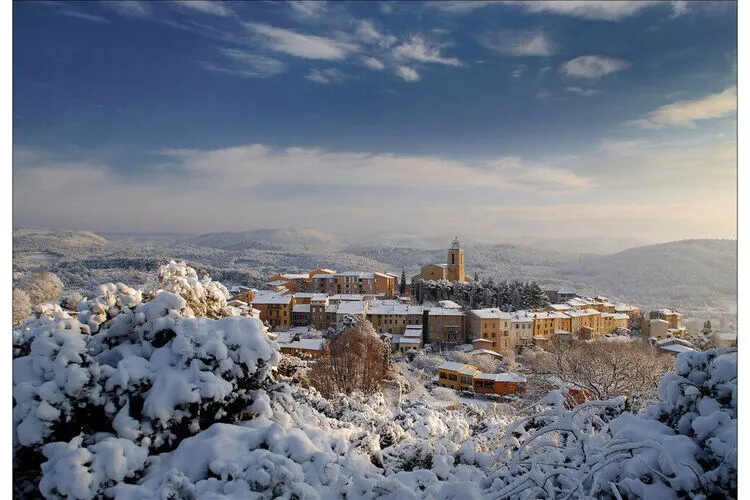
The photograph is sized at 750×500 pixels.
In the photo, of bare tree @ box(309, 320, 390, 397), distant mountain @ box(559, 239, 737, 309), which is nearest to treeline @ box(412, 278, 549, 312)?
bare tree @ box(309, 320, 390, 397)

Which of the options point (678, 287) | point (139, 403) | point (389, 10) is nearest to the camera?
point (139, 403)

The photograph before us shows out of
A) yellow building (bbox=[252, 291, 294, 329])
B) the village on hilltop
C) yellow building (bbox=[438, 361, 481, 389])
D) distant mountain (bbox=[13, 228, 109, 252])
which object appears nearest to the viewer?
distant mountain (bbox=[13, 228, 109, 252])

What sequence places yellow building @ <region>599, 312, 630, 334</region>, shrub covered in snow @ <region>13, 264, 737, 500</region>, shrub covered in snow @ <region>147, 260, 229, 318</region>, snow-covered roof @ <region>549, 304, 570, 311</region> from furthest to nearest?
snow-covered roof @ <region>549, 304, 570, 311</region> < yellow building @ <region>599, 312, 630, 334</region> < shrub covered in snow @ <region>147, 260, 229, 318</region> < shrub covered in snow @ <region>13, 264, 737, 500</region>

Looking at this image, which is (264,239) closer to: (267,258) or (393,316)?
(267,258)

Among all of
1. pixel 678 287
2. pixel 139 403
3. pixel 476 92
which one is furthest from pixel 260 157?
pixel 678 287

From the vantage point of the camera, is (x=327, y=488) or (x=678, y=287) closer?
(x=327, y=488)

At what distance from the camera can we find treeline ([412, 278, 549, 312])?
2139cm

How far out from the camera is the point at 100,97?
2.66 metres

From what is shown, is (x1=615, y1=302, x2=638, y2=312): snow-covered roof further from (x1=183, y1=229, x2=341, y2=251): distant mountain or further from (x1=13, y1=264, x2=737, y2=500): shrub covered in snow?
(x1=13, y1=264, x2=737, y2=500): shrub covered in snow

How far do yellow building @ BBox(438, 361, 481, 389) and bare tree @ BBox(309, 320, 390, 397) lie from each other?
2160 millimetres

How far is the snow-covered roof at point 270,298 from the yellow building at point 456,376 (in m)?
6.26

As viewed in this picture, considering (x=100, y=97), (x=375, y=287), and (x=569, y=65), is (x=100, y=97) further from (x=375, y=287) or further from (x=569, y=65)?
(x=375, y=287)
